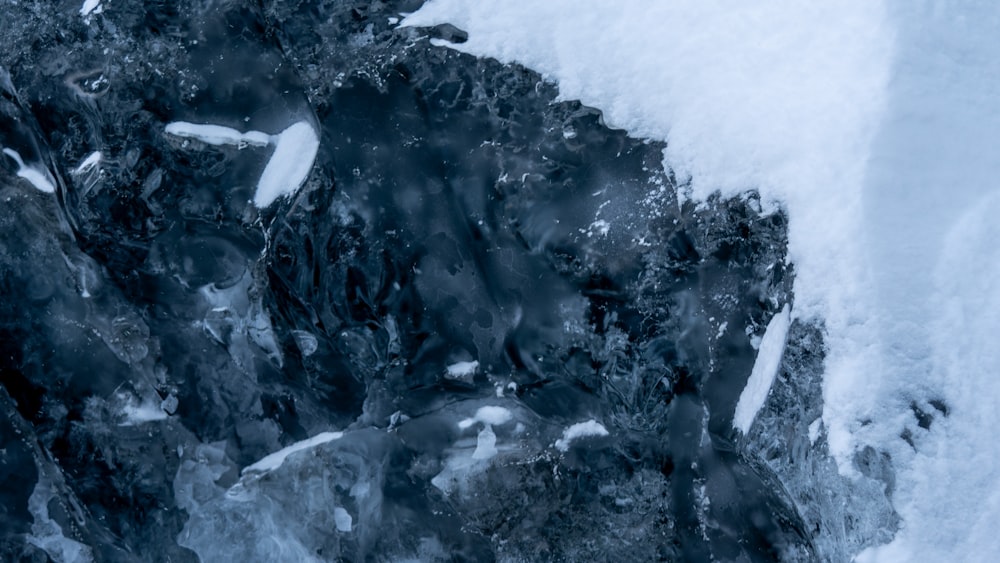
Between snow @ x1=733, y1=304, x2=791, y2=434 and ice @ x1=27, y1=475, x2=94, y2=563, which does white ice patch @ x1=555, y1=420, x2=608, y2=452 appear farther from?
ice @ x1=27, y1=475, x2=94, y2=563

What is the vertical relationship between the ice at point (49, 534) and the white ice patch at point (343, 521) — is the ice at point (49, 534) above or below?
below

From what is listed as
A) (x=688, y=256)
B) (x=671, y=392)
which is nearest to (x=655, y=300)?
(x=688, y=256)

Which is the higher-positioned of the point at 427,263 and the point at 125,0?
the point at 125,0

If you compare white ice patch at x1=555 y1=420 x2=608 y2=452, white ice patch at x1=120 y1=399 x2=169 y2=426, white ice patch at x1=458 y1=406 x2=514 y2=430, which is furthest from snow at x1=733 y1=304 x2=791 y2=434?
white ice patch at x1=120 y1=399 x2=169 y2=426

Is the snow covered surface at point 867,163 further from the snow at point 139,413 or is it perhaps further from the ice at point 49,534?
the ice at point 49,534

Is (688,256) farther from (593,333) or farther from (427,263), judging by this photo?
(427,263)

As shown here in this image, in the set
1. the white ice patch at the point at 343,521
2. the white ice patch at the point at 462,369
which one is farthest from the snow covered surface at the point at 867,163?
the white ice patch at the point at 343,521
